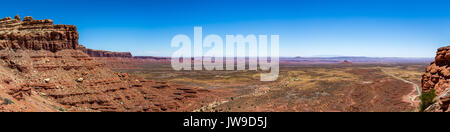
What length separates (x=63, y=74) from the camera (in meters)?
23.9

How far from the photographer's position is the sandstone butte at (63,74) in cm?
2122

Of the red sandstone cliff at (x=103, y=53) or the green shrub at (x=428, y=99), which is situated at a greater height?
the red sandstone cliff at (x=103, y=53)

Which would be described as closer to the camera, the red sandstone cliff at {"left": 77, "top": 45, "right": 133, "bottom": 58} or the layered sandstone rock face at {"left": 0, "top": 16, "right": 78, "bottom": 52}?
the layered sandstone rock face at {"left": 0, "top": 16, "right": 78, "bottom": 52}

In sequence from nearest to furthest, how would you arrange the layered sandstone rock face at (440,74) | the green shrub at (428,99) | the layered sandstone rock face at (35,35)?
the green shrub at (428,99)
the layered sandstone rock face at (440,74)
the layered sandstone rock face at (35,35)

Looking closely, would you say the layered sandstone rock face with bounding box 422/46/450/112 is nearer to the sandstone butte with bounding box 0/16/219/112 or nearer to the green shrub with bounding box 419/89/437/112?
the green shrub with bounding box 419/89/437/112

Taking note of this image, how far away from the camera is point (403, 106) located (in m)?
22.2

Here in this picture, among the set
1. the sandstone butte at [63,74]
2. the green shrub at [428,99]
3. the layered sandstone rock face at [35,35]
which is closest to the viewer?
the green shrub at [428,99]

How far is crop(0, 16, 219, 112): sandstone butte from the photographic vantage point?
21219mm

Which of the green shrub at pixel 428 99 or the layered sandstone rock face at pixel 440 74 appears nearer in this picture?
the green shrub at pixel 428 99

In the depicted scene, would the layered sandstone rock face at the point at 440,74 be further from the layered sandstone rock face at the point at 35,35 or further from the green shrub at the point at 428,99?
the layered sandstone rock face at the point at 35,35

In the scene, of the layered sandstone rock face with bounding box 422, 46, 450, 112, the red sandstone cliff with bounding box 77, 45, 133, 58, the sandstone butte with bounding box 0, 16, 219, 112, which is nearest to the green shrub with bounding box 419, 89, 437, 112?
the layered sandstone rock face with bounding box 422, 46, 450, 112

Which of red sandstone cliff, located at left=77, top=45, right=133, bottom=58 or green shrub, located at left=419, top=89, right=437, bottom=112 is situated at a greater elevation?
red sandstone cliff, located at left=77, top=45, right=133, bottom=58

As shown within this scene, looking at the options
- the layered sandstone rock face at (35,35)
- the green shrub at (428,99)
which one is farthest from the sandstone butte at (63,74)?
the green shrub at (428,99)

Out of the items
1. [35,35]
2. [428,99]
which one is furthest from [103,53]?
[428,99]
